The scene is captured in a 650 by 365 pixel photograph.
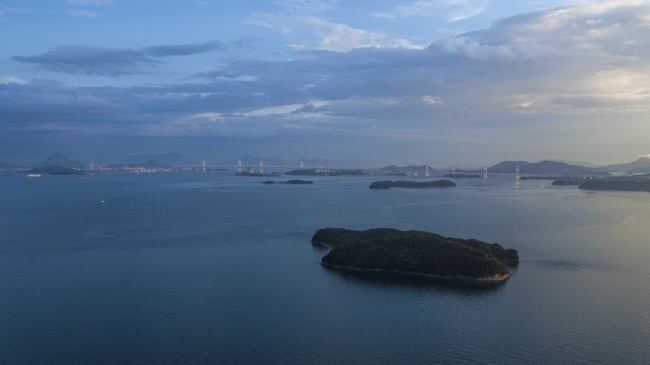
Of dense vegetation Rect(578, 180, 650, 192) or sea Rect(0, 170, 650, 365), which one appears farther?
dense vegetation Rect(578, 180, 650, 192)

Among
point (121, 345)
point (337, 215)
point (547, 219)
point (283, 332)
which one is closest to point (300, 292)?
point (283, 332)

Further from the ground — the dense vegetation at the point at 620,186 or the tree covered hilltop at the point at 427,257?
the dense vegetation at the point at 620,186

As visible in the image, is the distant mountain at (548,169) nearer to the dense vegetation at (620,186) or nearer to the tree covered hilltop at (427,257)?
the dense vegetation at (620,186)

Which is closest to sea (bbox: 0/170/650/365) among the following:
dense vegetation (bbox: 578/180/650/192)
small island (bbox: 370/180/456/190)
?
small island (bbox: 370/180/456/190)

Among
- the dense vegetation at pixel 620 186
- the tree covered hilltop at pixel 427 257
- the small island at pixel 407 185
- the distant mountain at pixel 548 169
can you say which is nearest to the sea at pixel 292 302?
the tree covered hilltop at pixel 427 257

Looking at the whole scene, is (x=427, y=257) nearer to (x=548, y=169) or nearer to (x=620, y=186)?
(x=620, y=186)

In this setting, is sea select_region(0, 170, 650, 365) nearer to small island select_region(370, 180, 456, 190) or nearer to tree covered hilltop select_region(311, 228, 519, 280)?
tree covered hilltop select_region(311, 228, 519, 280)

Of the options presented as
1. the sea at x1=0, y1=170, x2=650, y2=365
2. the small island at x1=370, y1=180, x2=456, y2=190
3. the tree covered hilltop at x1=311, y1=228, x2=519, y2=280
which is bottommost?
the sea at x1=0, y1=170, x2=650, y2=365
